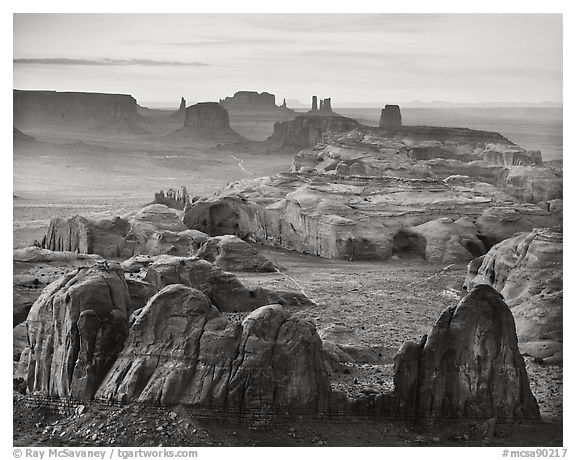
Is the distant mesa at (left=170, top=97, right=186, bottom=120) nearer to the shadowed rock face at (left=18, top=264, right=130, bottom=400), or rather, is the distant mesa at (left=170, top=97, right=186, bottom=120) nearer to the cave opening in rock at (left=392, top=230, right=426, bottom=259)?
the cave opening in rock at (left=392, top=230, right=426, bottom=259)

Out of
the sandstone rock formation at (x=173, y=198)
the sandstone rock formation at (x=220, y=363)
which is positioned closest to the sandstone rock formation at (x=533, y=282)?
the sandstone rock formation at (x=220, y=363)

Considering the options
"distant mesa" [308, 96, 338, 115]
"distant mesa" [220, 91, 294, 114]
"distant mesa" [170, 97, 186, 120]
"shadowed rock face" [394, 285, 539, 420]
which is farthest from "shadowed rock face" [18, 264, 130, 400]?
"distant mesa" [170, 97, 186, 120]

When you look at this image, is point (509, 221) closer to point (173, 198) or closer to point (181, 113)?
point (181, 113)

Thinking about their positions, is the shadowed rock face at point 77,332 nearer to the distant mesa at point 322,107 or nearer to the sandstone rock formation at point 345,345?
the sandstone rock formation at point 345,345

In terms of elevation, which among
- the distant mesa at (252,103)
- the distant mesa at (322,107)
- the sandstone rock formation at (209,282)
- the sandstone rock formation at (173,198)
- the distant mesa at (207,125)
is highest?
the distant mesa at (252,103)

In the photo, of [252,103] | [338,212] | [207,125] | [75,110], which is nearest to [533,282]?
[338,212]
